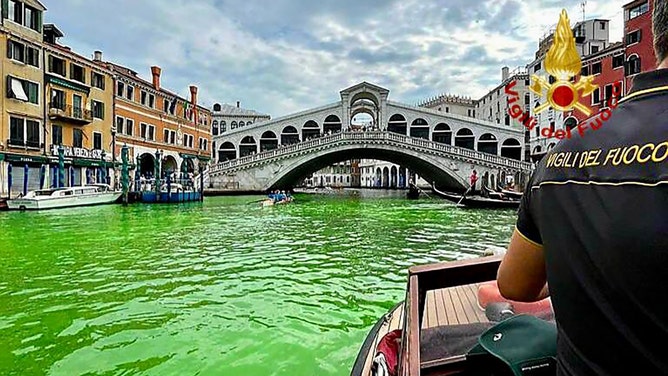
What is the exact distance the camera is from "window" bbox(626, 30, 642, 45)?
2107cm

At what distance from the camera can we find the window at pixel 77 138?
2042 centimetres

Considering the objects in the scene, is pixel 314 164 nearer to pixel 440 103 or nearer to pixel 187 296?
pixel 187 296

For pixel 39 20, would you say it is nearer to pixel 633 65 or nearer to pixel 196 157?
pixel 196 157

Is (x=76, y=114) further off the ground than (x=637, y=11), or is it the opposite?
(x=637, y=11)

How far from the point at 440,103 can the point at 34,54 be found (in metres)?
47.1

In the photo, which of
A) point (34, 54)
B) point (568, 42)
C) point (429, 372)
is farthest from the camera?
point (34, 54)

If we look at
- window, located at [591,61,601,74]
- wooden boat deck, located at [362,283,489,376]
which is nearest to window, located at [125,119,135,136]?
wooden boat deck, located at [362,283,489,376]

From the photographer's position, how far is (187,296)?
16.8 ft

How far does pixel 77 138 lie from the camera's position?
20.6m

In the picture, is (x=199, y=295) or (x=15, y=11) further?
(x=15, y=11)

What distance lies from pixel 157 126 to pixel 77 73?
6.73 metres

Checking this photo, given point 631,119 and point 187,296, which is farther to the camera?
point 187,296

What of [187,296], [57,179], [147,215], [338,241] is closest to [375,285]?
[187,296]

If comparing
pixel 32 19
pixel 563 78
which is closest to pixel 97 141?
pixel 32 19
